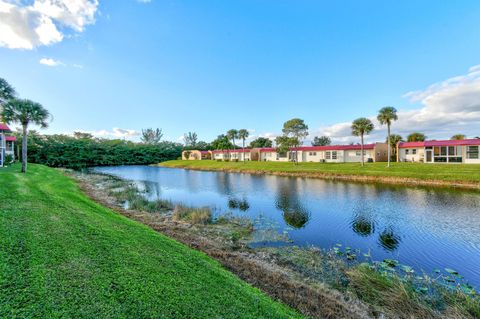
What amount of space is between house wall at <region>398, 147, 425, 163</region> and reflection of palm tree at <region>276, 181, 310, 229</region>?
31.8 m

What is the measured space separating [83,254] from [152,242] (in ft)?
6.27

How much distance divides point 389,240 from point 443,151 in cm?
3675

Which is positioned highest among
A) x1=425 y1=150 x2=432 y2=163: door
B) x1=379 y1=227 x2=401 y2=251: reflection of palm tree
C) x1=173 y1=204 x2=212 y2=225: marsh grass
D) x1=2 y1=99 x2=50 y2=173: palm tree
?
x1=2 y1=99 x2=50 y2=173: palm tree

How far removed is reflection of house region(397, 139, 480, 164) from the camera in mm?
32688

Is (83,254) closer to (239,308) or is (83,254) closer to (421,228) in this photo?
(239,308)

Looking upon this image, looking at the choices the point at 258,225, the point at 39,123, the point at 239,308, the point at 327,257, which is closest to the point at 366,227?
the point at 327,257

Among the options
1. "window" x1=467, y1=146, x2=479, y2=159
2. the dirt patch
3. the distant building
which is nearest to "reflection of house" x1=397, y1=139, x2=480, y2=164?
"window" x1=467, y1=146, x2=479, y2=159

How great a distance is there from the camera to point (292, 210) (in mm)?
14477

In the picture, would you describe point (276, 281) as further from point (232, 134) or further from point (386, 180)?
point (232, 134)

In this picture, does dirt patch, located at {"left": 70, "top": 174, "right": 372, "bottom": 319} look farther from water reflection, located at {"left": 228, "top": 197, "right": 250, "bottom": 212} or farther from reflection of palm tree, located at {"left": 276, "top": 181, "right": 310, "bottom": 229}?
water reflection, located at {"left": 228, "top": 197, "right": 250, "bottom": 212}

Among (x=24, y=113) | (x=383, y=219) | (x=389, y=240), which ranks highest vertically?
(x=24, y=113)

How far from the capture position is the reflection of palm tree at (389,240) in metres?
9.09

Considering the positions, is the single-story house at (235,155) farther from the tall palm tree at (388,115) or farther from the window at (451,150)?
the window at (451,150)

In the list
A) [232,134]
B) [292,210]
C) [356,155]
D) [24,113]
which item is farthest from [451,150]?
[24,113]
